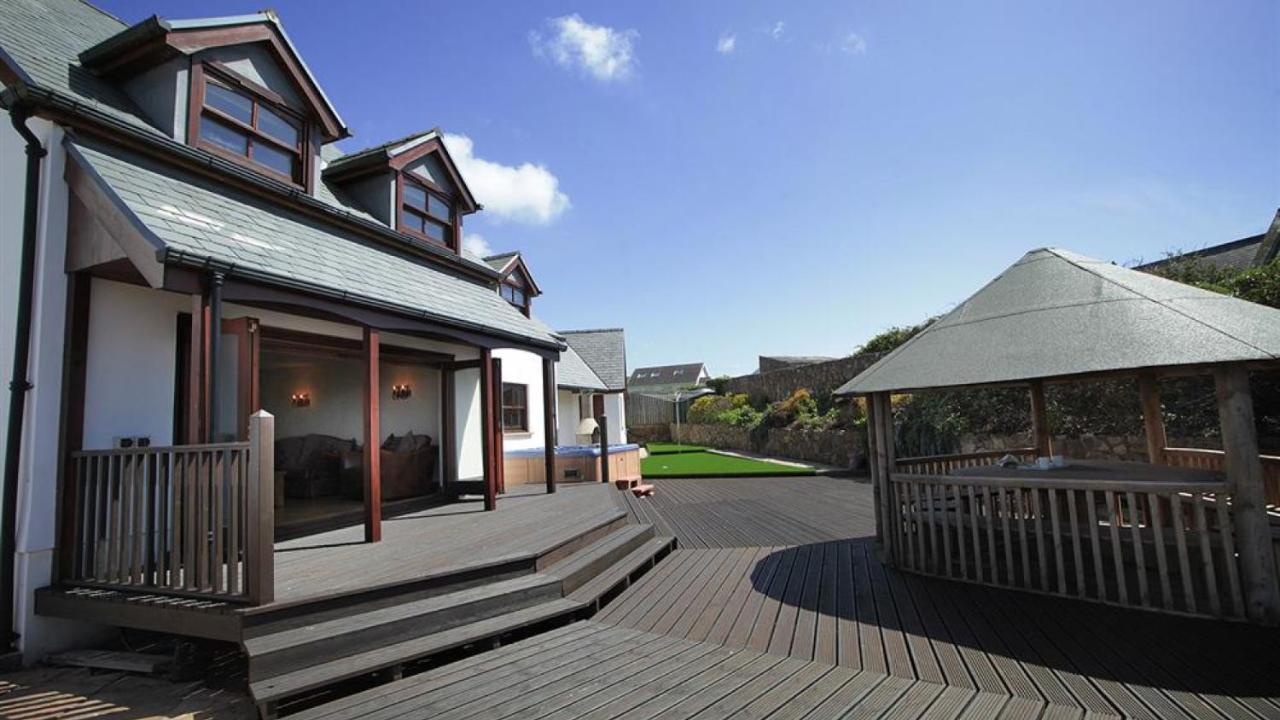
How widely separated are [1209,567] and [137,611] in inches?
296

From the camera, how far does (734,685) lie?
302 cm

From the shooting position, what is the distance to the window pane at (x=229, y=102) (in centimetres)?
594

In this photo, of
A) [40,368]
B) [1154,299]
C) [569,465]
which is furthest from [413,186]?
[1154,299]

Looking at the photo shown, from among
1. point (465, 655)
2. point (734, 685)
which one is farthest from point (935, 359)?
point (465, 655)

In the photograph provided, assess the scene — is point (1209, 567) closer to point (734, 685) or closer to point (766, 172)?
point (734, 685)

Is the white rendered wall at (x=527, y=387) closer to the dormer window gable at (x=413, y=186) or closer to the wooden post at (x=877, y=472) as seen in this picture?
the dormer window gable at (x=413, y=186)

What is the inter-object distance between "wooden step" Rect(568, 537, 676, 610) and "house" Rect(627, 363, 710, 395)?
48.4 meters

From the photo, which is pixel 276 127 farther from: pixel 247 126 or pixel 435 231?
pixel 435 231

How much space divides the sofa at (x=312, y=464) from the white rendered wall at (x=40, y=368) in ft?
17.3

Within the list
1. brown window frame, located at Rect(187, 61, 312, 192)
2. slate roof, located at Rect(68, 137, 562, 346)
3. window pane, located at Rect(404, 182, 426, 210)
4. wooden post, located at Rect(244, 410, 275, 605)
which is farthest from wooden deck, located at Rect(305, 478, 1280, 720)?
window pane, located at Rect(404, 182, 426, 210)

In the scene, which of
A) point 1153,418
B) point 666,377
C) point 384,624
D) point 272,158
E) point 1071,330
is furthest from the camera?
point 666,377

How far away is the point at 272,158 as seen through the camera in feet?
21.9

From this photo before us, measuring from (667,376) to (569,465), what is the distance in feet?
160

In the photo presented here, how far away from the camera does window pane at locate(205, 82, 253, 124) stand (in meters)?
5.94
